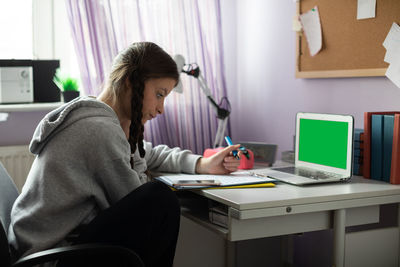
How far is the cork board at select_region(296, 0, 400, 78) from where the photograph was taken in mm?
1859

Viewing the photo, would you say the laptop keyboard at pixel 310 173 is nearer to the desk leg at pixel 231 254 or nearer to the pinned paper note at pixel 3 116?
the desk leg at pixel 231 254

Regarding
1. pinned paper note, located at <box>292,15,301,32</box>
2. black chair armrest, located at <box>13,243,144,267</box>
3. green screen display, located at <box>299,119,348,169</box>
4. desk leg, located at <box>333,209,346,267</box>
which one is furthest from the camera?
pinned paper note, located at <box>292,15,301,32</box>

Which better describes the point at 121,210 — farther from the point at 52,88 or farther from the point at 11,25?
the point at 11,25

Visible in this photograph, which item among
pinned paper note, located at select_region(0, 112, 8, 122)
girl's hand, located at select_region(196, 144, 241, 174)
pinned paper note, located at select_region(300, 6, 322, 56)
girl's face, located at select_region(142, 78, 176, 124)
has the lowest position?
girl's hand, located at select_region(196, 144, 241, 174)

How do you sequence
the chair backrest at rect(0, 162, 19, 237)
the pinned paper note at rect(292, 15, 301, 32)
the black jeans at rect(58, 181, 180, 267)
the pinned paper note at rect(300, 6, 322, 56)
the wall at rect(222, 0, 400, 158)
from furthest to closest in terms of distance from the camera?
1. the pinned paper note at rect(292, 15, 301, 32)
2. the pinned paper note at rect(300, 6, 322, 56)
3. the wall at rect(222, 0, 400, 158)
4. the chair backrest at rect(0, 162, 19, 237)
5. the black jeans at rect(58, 181, 180, 267)

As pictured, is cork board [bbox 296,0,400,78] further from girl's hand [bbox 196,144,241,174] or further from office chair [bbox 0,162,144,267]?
office chair [bbox 0,162,144,267]

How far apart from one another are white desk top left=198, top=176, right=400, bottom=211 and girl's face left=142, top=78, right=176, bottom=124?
0.32 meters

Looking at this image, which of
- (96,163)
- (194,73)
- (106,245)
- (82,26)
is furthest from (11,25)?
(106,245)

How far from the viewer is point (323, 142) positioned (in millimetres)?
1811

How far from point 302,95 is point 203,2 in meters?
0.78

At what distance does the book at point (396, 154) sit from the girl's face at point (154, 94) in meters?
0.76

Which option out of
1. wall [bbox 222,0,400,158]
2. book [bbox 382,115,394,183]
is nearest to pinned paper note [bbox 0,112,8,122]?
wall [bbox 222,0,400,158]

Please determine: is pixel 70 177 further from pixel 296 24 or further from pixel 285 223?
pixel 296 24

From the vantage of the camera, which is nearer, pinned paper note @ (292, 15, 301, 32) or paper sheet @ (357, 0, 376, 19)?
paper sheet @ (357, 0, 376, 19)
